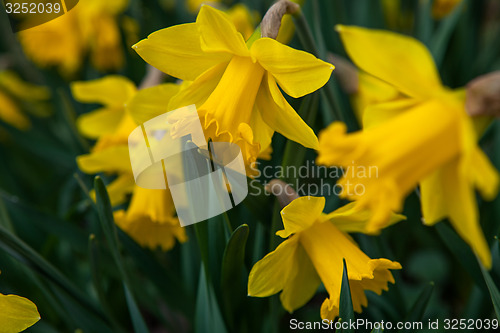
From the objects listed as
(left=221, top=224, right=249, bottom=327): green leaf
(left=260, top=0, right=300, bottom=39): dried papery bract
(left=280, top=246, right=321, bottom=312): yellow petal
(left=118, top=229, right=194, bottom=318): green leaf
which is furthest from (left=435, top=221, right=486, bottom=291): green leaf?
(left=118, top=229, right=194, bottom=318): green leaf

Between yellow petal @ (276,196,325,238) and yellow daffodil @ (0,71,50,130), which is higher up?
yellow petal @ (276,196,325,238)

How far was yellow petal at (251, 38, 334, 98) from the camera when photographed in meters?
0.79

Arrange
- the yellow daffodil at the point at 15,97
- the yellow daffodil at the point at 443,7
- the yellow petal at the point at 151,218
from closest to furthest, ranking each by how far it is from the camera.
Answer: the yellow petal at the point at 151,218
the yellow daffodil at the point at 443,7
the yellow daffodil at the point at 15,97

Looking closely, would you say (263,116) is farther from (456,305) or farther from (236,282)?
(456,305)

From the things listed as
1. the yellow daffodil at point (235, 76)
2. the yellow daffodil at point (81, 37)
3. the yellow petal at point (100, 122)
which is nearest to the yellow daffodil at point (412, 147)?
the yellow daffodil at point (235, 76)

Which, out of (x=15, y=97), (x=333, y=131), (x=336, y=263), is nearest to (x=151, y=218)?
(x=336, y=263)

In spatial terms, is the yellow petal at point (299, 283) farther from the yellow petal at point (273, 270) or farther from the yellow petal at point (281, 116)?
the yellow petal at point (281, 116)

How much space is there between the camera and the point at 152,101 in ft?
3.20

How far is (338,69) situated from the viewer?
1325 millimetres

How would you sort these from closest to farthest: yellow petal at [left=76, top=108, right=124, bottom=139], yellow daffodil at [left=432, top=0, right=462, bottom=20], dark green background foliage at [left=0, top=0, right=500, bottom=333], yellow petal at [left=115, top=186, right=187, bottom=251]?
dark green background foliage at [left=0, top=0, right=500, bottom=333] < yellow petal at [left=115, top=186, right=187, bottom=251] < yellow petal at [left=76, top=108, right=124, bottom=139] < yellow daffodil at [left=432, top=0, right=462, bottom=20]

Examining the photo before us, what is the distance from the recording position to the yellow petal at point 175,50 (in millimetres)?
872

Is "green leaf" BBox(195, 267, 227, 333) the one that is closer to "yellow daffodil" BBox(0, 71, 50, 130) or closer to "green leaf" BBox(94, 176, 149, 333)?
"green leaf" BBox(94, 176, 149, 333)

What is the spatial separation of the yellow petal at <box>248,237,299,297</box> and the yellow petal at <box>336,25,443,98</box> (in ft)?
1.09

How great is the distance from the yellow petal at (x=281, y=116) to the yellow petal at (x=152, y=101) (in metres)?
0.19
